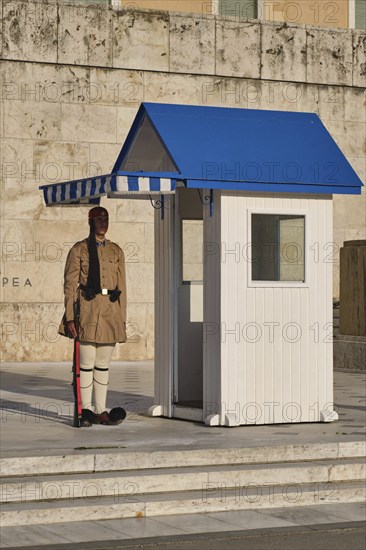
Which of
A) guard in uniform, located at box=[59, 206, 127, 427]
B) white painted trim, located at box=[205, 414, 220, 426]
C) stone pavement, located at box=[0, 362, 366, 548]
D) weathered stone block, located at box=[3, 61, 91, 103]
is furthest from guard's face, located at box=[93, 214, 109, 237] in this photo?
weathered stone block, located at box=[3, 61, 91, 103]

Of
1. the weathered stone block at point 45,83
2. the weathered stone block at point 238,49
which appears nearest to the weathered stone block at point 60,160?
the weathered stone block at point 45,83

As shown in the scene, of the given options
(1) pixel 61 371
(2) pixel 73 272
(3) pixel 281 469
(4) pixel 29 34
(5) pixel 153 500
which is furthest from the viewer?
(4) pixel 29 34

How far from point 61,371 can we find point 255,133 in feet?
23.9

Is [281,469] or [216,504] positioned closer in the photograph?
[216,504]

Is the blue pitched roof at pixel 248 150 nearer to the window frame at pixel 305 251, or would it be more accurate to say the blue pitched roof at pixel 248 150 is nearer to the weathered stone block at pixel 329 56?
the window frame at pixel 305 251

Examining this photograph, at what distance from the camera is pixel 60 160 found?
21.1 metres

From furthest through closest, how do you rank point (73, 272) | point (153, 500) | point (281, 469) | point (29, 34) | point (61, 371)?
point (29, 34)
point (61, 371)
point (73, 272)
point (281, 469)
point (153, 500)

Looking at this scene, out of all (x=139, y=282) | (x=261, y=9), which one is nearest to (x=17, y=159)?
(x=139, y=282)

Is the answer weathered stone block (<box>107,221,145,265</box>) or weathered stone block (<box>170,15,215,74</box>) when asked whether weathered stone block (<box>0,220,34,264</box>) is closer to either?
weathered stone block (<box>107,221,145,265</box>)

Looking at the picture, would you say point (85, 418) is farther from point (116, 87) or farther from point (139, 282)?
point (116, 87)

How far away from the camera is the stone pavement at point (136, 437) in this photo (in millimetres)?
9250

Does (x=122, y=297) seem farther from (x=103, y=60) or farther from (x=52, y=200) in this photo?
(x=103, y=60)

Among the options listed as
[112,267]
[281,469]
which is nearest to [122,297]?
[112,267]

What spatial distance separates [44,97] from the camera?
21109mm
